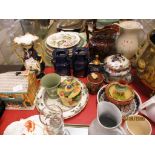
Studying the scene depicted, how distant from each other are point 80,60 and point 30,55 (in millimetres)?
203

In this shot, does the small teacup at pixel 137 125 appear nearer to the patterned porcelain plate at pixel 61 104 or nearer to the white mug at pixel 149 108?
the white mug at pixel 149 108

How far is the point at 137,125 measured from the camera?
2.05 ft

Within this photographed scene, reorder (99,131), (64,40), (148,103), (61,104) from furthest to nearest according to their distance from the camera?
1. (64,40)
2. (61,104)
3. (148,103)
4. (99,131)

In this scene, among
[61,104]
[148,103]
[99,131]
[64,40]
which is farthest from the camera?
[64,40]

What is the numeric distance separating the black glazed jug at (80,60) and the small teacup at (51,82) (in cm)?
10

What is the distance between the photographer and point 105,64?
78 centimetres

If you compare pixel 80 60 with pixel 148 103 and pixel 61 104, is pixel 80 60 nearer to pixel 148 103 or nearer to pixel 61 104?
pixel 61 104

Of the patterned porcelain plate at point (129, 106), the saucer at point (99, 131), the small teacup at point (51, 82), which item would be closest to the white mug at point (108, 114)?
the saucer at point (99, 131)

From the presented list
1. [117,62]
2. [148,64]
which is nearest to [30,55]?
[117,62]

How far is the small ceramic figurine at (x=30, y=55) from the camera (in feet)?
2.49

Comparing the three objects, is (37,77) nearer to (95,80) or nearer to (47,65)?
(47,65)
